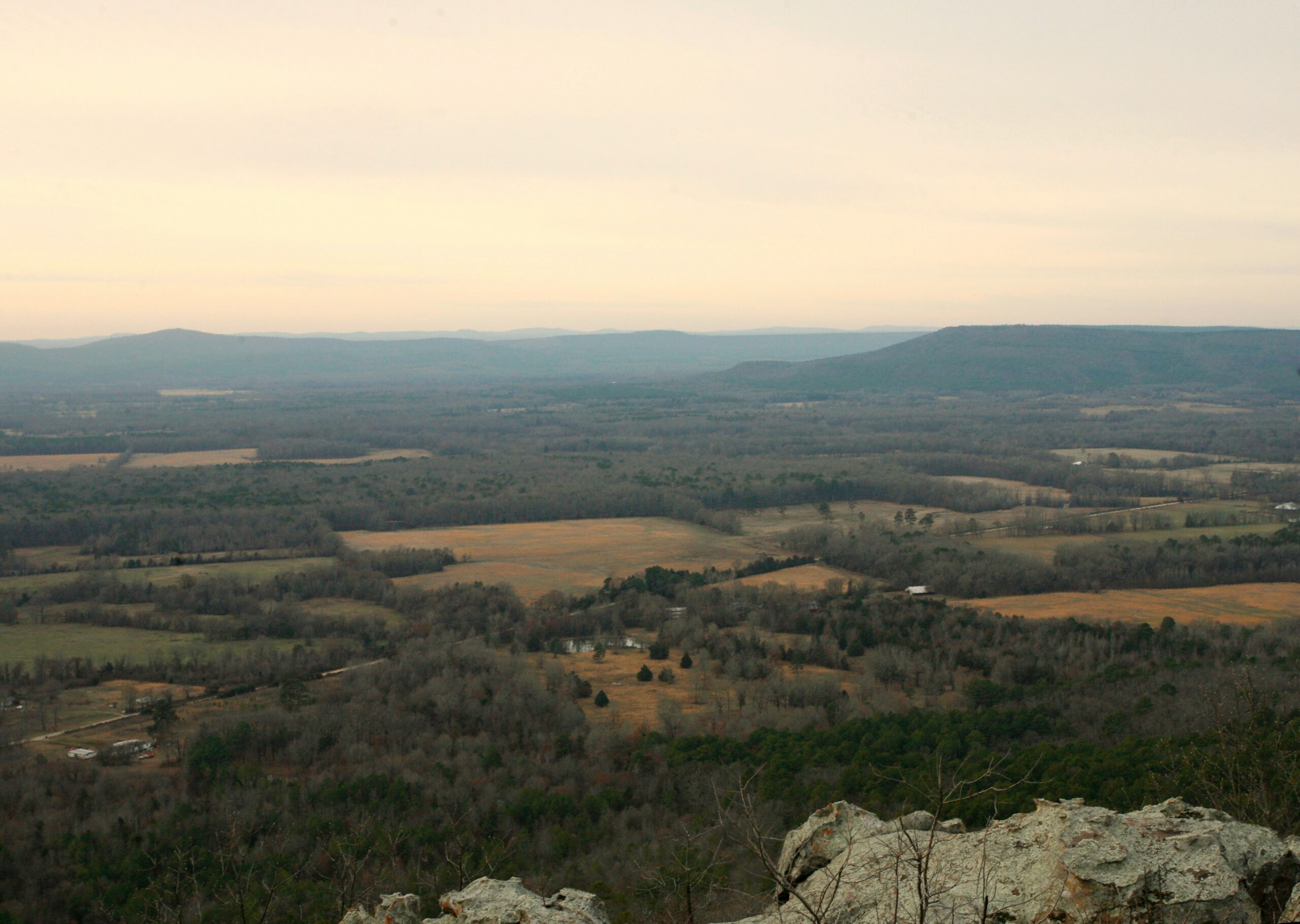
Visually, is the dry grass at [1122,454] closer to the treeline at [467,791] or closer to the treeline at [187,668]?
the treeline at [467,791]

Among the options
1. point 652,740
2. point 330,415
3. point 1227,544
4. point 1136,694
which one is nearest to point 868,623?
point 1136,694

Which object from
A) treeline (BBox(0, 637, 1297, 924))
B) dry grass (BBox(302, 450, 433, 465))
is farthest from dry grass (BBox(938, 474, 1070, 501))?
dry grass (BBox(302, 450, 433, 465))

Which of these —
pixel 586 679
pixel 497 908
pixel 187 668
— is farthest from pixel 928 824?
pixel 187 668

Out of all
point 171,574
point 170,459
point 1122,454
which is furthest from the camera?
point 170,459

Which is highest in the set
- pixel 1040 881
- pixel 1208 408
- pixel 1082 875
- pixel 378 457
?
pixel 1082 875

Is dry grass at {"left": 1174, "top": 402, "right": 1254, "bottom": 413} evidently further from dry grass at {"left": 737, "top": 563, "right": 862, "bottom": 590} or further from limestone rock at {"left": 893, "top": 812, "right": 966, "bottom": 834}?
limestone rock at {"left": 893, "top": 812, "right": 966, "bottom": 834}

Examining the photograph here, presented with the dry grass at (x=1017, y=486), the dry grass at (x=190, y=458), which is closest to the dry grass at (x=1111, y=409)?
the dry grass at (x=1017, y=486)

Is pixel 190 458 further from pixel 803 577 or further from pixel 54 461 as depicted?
pixel 803 577

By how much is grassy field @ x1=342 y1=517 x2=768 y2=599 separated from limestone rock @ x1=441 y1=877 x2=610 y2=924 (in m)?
46.7

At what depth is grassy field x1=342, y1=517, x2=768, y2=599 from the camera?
6372cm

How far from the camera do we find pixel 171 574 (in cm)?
6525

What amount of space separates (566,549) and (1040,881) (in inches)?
2475

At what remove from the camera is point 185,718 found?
127 feet

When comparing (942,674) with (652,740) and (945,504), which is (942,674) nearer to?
(652,740)
